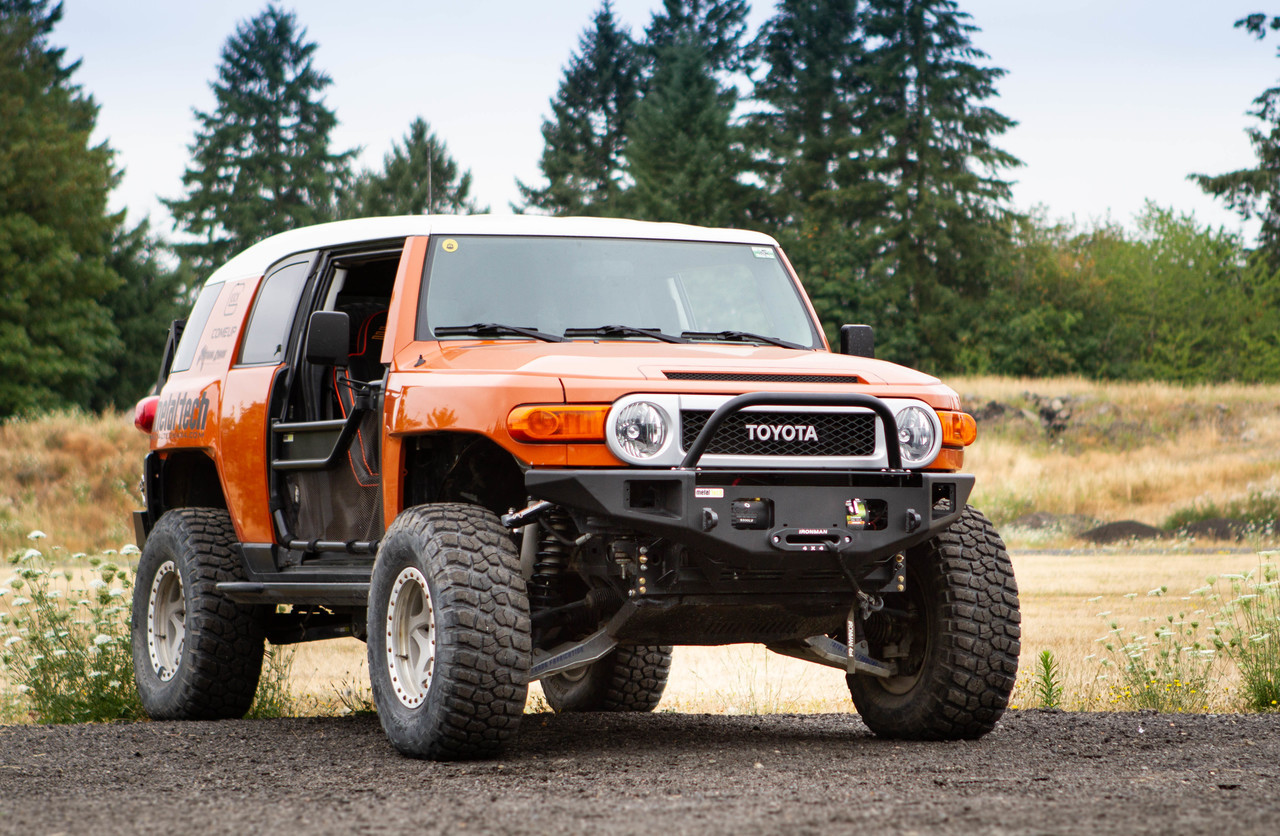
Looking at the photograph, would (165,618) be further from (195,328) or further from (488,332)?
(488,332)

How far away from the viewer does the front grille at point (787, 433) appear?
582cm

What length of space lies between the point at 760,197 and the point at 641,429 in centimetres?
5327

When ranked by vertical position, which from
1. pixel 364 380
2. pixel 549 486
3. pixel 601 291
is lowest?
pixel 549 486

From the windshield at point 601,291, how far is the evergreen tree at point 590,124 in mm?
54430

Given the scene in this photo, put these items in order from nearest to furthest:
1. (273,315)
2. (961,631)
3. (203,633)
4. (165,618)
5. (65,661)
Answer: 1. (961,631)
2. (203,633)
3. (273,315)
4. (165,618)
5. (65,661)

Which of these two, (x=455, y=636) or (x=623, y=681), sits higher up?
(x=455, y=636)

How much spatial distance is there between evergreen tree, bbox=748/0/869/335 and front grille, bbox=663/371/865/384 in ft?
154

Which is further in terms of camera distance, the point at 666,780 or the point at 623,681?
the point at 623,681

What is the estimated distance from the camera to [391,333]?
6820 millimetres

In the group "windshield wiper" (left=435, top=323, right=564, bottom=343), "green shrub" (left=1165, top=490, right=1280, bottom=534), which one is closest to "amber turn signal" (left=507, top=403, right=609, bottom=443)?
"windshield wiper" (left=435, top=323, right=564, bottom=343)

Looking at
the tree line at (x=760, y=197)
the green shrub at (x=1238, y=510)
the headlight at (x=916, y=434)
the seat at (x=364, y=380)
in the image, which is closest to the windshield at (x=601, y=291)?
the seat at (x=364, y=380)

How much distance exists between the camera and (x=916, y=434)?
6.15 m

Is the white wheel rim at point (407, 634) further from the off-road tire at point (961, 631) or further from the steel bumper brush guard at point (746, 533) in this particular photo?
the off-road tire at point (961, 631)

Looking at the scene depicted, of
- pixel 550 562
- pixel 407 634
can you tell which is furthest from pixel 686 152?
pixel 407 634
